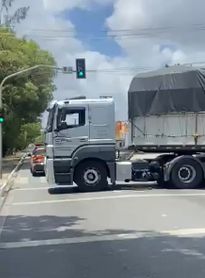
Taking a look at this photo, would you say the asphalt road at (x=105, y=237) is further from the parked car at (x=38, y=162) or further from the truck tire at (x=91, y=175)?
the parked car at (x=38, y=162)

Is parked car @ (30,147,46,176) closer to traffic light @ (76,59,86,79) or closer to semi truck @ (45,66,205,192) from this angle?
traffic light @ (76,59,86,79)

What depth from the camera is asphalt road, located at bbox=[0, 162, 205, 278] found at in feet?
30.3

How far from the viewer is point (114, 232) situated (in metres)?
12.9

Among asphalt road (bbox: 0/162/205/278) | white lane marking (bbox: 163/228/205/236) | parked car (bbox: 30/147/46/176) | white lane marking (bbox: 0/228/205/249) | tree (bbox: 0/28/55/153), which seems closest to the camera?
asphalt road (bbox: 0/162/205/278)

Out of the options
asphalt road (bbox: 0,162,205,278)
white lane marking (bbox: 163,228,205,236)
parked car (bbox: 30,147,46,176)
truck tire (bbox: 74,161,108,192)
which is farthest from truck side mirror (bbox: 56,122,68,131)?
parked car (bbox: 30,147,46,176)

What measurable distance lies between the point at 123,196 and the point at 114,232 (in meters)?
8.29

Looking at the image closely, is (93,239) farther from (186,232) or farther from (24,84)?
(24,84)

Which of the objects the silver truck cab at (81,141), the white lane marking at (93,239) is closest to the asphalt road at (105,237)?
the white lane marking at (93,239)

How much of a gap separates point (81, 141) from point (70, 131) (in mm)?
558

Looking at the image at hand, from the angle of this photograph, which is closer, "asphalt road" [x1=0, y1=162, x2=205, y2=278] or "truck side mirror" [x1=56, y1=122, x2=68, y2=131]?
Result: "asphalt road" [x1=0, y1=162, x2=205, y2=278]

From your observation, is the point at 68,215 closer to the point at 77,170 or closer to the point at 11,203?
the point at 11,203

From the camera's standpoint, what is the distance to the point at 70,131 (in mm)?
23109

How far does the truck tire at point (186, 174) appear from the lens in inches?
940

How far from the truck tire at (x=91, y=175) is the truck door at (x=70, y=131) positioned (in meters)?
0.75
